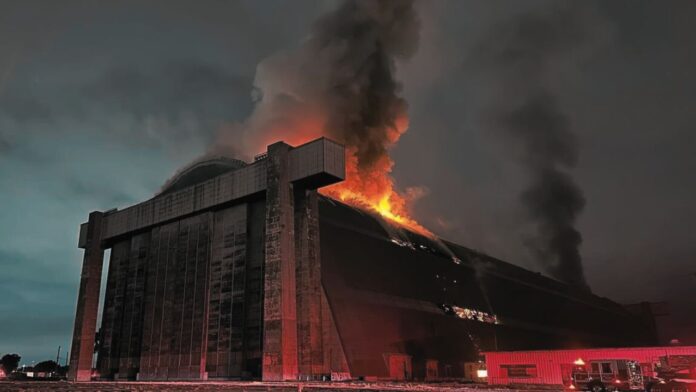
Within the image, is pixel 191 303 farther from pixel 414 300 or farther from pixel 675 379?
pixel 675 379

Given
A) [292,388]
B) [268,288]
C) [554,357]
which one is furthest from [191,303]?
[554,357]

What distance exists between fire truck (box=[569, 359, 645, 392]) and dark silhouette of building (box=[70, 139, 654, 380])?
1647cm

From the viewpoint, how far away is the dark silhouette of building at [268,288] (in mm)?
39469

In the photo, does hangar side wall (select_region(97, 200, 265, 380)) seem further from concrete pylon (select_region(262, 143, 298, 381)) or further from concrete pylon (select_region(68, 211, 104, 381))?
concrete pylon (select_region(262, 143, 298, 381))

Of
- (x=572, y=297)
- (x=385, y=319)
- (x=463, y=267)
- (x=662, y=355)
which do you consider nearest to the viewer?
(x=662, y=355)

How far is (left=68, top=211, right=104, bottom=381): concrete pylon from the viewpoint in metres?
52.5

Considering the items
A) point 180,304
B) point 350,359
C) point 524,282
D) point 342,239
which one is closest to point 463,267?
point 524,282

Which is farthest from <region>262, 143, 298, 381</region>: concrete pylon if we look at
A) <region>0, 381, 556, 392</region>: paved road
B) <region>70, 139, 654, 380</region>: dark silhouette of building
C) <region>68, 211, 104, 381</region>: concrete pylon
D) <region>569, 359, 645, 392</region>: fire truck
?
<region>68, 211, 104, 381</region>: concrete pylon

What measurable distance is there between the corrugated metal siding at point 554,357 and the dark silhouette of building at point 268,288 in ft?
30.1

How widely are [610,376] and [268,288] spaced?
22.0 metres

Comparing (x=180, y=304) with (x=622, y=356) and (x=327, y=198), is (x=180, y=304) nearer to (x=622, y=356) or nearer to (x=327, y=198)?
(x=327, y=198)

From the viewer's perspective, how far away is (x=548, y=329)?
84188mm

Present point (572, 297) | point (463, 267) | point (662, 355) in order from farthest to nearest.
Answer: point (572, 297) → point (463, 267) → point (662, 355)

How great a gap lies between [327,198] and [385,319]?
12828mm
